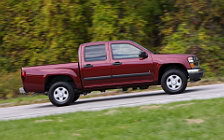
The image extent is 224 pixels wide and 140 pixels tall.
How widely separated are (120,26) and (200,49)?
4049mm

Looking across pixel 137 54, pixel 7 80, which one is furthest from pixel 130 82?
pixel 7 80

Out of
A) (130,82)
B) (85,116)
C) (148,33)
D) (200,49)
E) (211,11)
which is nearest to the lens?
(85,116)

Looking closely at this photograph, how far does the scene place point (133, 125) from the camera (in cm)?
700

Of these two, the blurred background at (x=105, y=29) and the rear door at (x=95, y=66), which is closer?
the rear door at (x=95, y=66)

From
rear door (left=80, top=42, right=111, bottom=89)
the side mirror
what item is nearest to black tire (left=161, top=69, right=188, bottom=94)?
the side mirror

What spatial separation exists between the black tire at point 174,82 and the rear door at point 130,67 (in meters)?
0.42

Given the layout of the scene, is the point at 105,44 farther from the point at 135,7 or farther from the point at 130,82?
the point at 135,7

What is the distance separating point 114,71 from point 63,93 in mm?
1681

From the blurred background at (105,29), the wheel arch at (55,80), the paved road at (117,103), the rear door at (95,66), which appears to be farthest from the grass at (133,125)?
the blurred background at (105,29)

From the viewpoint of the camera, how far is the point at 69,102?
39.2ft

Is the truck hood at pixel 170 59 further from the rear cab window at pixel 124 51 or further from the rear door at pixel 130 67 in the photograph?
the rear cab window at pixel 124 51

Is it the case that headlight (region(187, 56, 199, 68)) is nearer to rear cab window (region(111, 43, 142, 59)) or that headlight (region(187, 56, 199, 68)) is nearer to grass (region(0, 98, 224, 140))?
rear cab window (region(111, 43, 142, 59))

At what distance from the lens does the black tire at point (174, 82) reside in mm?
11570

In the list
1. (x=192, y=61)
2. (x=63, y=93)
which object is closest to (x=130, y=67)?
(x=192, y=61)
